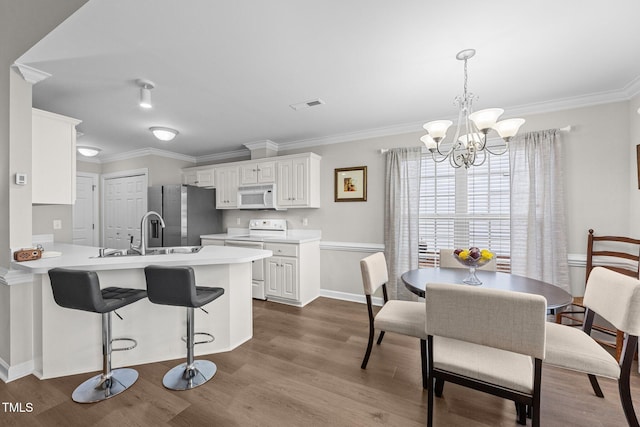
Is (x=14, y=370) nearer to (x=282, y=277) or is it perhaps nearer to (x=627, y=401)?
(x=282, y=277)

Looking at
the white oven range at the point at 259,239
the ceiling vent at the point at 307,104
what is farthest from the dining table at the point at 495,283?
the white oven range at the point at 259,239

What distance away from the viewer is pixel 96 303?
5.48 ft

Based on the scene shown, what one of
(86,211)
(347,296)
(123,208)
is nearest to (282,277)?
(347,296)

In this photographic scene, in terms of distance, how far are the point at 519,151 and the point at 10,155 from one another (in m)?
4.66

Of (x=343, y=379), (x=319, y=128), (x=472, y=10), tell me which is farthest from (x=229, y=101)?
(x=343, y=379)

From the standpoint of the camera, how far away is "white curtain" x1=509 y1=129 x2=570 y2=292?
275 cm

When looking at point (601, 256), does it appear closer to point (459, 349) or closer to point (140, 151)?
point (459, 349)

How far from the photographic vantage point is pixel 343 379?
2.05 metres

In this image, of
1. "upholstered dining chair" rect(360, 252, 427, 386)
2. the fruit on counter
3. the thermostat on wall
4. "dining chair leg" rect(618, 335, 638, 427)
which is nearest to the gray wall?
the fruit on counter

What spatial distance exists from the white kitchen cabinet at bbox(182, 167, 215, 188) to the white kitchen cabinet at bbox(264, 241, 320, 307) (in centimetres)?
184

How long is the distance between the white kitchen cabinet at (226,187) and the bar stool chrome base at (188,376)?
2.81 meters

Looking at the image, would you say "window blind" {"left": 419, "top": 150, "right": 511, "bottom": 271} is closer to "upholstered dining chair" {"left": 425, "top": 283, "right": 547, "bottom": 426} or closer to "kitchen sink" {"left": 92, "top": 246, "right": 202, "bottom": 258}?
"upholstered dining chair" {"left": 425, "top": 283, "right": 547, "bottom": 426}

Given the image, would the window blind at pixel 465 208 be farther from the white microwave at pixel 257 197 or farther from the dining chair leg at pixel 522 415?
the white microwave at pixel 257 197

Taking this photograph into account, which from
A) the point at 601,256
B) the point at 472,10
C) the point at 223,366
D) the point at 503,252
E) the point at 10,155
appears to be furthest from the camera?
the point at 503,252
